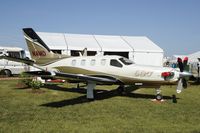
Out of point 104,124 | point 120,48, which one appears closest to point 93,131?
point 104,124

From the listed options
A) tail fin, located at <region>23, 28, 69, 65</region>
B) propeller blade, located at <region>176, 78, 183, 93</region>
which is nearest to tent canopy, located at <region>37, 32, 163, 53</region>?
tail fin, located at <region>23, 28, 69, 65</region>

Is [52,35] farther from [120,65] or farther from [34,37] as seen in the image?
[120,65]

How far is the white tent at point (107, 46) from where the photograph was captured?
35.5m

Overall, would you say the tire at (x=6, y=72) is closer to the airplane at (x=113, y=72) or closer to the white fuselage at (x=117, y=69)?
the airplane at (x=113, y=72)

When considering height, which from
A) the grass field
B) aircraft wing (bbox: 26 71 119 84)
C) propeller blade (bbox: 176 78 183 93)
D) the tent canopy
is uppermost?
the tent canopy

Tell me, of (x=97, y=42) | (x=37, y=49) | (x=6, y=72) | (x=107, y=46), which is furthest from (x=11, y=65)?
(x=107, y=46)

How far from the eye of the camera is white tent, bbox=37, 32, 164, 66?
35.5 metres

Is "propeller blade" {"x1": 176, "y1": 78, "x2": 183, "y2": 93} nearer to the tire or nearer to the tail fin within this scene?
the tail fin

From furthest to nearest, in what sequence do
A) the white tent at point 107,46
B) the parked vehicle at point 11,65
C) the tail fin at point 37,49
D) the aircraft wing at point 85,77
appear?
the white tent at point 107,46 < the parked vehicle at point 11,65 < the tail fin at point 37,49 < the aircraft wing at point 85,77

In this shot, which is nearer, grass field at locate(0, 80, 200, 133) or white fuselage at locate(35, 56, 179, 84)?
grass field at locate(0, 80, 200, 133)

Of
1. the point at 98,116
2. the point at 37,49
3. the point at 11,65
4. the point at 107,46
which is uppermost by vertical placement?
the point at 107,46

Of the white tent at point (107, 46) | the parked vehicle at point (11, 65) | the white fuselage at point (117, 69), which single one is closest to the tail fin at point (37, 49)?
the white fuselage at point (117, 69)

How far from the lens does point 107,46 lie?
37.2 m

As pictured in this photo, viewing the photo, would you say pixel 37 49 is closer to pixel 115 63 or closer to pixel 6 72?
pixel 115 63
